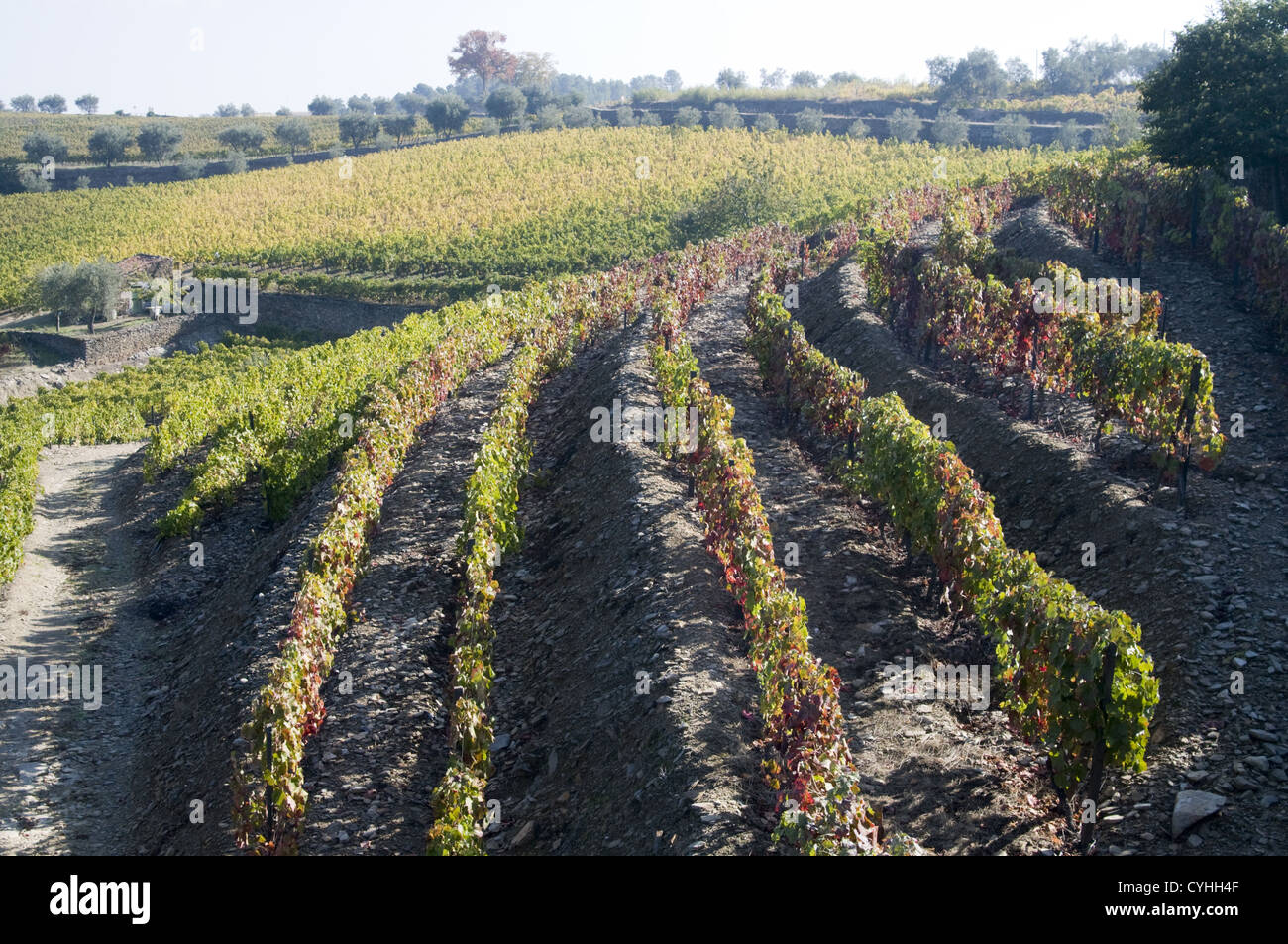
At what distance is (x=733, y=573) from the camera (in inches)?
531

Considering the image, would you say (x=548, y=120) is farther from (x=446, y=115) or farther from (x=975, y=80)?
(x=975, y=80)

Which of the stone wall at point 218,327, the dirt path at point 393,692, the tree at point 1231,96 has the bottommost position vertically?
the dirt path at point 393,692

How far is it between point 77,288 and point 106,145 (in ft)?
180

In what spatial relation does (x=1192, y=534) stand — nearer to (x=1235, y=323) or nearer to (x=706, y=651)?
(x=706, y=651)

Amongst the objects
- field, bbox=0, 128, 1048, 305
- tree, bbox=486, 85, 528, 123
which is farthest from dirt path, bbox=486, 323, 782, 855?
tree, bbox=486, 85, 528, 123

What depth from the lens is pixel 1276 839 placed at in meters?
8.34

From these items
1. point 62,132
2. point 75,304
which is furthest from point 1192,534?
point 62,132

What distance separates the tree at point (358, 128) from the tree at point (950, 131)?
2245 inches

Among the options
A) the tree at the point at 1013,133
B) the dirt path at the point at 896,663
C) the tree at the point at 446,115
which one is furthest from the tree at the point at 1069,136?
the dirt path at the point at 896,663

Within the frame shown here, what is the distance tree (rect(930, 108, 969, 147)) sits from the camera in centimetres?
7775

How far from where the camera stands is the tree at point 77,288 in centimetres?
5178

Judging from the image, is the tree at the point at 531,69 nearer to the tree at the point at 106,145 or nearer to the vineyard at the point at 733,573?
the tree at the point at 106,145

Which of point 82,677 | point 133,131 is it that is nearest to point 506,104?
point 133,131

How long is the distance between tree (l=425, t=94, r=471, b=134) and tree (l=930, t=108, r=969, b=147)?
49.6 m
